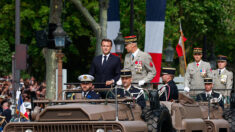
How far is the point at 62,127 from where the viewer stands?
986 centimetres

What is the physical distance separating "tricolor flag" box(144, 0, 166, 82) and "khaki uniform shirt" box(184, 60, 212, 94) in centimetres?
451

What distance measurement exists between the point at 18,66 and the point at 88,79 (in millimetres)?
10968

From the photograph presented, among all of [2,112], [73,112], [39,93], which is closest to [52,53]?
[39,93]

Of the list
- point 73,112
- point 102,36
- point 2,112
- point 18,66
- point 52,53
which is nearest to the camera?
point 73,112

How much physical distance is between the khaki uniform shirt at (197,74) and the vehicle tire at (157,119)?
15.6 ft

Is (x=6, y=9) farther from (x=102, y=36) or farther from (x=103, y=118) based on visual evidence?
(x=103, y=118)

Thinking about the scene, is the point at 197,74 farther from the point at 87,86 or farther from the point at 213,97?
the point at 87,86

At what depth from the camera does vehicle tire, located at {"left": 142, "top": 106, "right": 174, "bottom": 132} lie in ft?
34.9

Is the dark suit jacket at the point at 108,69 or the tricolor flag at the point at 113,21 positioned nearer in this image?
the dark suit jacket at the point at 108,69

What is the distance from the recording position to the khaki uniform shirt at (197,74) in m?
A: 16.1

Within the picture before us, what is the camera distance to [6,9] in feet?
119

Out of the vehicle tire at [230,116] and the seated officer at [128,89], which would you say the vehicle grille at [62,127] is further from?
the vehicle tire at [230,116]

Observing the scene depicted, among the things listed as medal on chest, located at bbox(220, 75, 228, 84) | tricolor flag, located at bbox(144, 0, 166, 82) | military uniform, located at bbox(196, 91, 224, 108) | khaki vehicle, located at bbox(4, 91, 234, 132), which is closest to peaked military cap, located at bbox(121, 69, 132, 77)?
khaki vehicle, located at bbox(4, 91, 234, 132)

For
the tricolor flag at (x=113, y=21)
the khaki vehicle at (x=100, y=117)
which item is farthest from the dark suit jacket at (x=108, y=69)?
the tricolor flag at (x=113, y=21)
